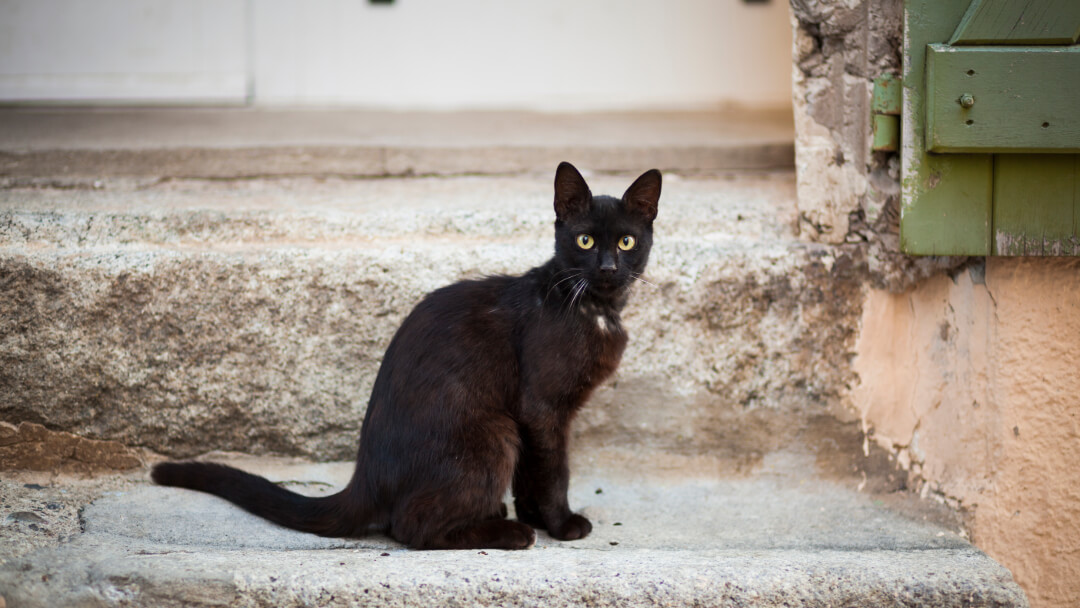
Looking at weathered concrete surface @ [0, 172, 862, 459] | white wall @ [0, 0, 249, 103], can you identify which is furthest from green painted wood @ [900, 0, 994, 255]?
white wall @ [0, 0, 249, 103]

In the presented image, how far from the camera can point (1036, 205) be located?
2.86m

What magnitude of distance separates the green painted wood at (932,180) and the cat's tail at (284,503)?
79.7 inches

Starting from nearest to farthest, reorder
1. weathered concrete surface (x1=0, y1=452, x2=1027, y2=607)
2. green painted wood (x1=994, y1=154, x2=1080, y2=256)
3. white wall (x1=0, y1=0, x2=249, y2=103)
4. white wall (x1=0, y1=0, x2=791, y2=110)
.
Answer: weathered concrete surface (x1=0, y1=452, x2=1027, y2=607) → green painted wood (x1=994, y1=154, x2=1080, y2=256) → white wall (x1=0, y1=0, x2=249, y2=103) → white wall (x1=0, y1=0, x2=791, y2=110)

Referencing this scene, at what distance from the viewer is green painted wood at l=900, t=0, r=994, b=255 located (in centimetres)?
286

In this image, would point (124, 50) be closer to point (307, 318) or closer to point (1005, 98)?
point (307, 318)

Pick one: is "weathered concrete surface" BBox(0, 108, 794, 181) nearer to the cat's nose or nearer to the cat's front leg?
the cat's nose

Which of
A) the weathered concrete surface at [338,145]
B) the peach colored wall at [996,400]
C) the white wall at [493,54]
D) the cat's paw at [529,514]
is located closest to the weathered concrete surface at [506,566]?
the cat's paw at [529,514]

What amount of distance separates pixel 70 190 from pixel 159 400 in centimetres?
112

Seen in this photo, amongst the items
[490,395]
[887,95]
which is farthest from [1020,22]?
[490,395]

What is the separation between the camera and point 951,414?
3119mm

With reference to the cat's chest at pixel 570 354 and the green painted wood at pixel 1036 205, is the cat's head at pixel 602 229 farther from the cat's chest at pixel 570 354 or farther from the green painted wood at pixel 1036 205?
the green painted wood at pixel 1036 205

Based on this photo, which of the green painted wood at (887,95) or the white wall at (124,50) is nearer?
the green painted wood at (887,95)

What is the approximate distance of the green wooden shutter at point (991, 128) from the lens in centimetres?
275

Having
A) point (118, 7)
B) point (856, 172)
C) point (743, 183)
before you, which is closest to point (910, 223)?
point (856, 172)
